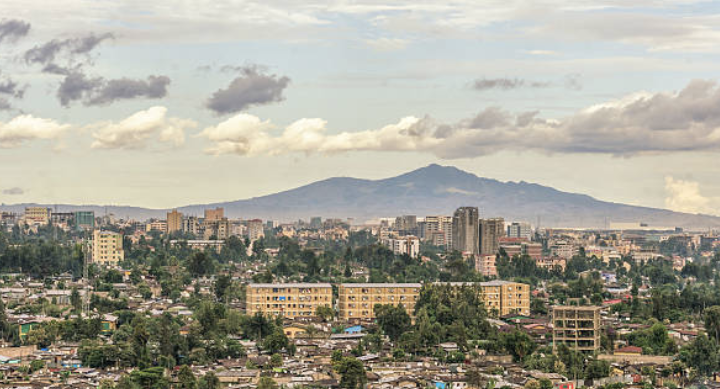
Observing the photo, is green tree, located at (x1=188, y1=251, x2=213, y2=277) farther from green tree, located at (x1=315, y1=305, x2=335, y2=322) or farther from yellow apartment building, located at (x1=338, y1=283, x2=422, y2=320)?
green tree, located at (x1=315, y1=305, x2=335, y2=322)

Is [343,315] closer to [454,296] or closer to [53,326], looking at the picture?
[454,296]

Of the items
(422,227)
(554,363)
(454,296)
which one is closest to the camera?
(554,363)

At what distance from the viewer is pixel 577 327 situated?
3284cm

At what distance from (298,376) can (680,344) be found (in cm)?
1306

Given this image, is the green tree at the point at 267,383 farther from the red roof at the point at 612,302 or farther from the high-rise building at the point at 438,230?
the high-rise building at the point at 438,230

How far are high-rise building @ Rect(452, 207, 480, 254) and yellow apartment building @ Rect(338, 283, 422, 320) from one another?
A: 1710 inches

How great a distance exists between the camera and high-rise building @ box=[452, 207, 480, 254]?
85562mm

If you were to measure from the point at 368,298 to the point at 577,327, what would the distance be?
1049 centimetres

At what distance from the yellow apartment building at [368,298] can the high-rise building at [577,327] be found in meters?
8.80

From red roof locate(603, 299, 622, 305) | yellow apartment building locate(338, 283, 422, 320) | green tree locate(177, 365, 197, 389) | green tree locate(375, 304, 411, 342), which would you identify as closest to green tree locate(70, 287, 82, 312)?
yellow apartment building locate(338, 283, 422, 320)

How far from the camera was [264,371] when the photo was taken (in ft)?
92.4

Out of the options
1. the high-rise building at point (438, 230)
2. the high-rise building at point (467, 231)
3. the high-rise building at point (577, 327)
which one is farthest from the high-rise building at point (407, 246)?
the high-rise building at point (577, 327)

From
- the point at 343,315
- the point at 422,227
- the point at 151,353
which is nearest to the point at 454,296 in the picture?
the point at 343,315

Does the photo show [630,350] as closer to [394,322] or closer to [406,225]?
[394,322]
